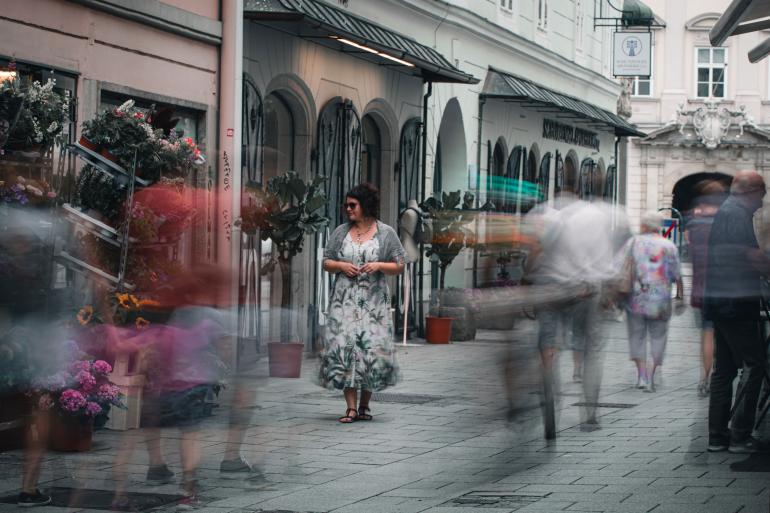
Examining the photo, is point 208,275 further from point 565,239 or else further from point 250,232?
point 250,232

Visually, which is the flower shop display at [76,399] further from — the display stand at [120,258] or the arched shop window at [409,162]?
the arched shop window at [409,162]

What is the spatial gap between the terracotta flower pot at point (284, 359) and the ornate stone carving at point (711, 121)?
42537 millimetres

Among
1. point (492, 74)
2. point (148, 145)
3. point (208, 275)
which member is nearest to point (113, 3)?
point (148, 145)

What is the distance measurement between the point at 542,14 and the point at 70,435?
71.8 ft

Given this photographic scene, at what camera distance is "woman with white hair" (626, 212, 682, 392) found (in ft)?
46.1

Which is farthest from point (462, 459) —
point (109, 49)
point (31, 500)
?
point (109, 49)

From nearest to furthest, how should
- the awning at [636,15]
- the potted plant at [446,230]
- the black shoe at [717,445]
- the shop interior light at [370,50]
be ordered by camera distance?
the black shoe at [717,445]
the shop interior light at [370,50]
the potted plant at [446,230]
the awning at [636,15]

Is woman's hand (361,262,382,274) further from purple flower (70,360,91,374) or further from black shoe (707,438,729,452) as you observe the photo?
black shoe (707,438,729,452)

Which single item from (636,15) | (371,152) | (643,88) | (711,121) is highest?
(643,88)

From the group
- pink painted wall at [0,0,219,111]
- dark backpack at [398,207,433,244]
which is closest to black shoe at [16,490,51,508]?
pink painted wall at [0,0,219,111]

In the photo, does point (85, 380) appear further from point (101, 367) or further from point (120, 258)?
point (120, 258)

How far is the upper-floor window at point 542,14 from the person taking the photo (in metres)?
29.3

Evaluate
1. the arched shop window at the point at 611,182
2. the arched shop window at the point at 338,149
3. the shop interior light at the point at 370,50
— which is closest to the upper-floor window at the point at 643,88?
the arched shop window at the point at 611,182

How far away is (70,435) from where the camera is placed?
928cm
